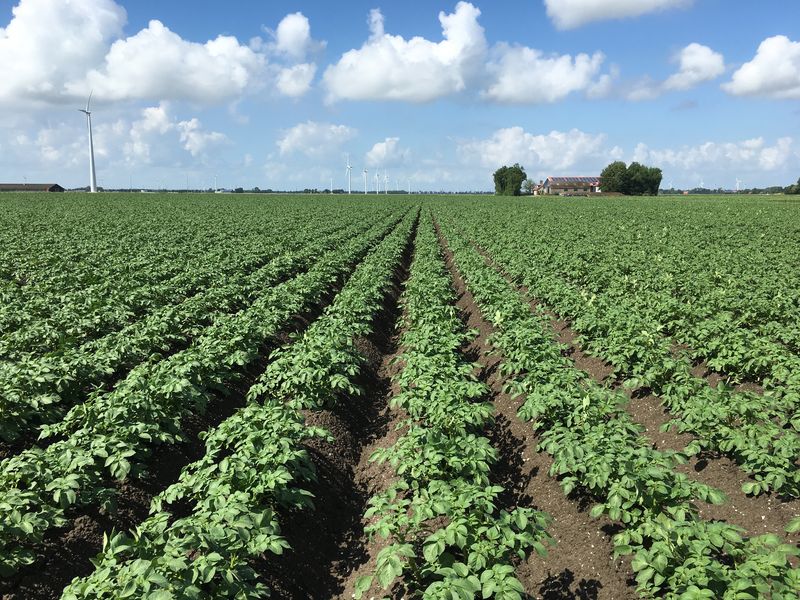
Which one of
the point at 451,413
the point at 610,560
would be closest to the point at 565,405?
the point at 451,413

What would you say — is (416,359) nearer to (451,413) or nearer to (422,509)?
(451,413)

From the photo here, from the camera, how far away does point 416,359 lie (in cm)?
706

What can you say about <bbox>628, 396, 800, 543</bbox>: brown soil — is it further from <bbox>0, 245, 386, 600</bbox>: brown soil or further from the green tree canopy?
the green tree canopy

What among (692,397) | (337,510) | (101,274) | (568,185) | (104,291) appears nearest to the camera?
(692,397)

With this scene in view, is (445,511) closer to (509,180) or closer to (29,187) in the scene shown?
(509,180)

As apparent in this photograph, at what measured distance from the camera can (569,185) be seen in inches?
6265

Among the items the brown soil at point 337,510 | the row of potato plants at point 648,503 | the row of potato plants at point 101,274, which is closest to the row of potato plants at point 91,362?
the row of potato plants at point 101,274

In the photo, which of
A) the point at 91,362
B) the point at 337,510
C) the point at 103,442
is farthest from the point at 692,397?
the point at 91,362

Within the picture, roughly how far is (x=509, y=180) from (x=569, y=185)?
105ft

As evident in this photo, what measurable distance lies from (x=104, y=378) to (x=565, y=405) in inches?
278

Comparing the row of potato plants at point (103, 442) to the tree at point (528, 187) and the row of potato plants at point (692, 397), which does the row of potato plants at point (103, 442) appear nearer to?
the row of potato plants at point (692, 397)

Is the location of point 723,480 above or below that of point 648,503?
below

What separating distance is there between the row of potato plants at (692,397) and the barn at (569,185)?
5834 inches

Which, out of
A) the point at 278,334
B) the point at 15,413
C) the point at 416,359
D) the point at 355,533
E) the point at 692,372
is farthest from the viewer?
the point at 278,334
